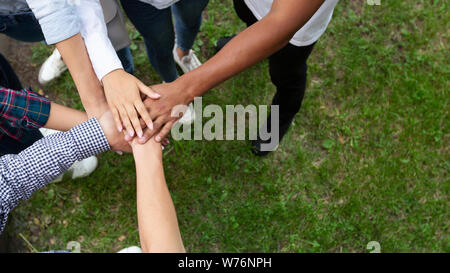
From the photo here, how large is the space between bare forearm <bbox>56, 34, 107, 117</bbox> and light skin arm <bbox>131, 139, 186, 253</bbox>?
31 cm

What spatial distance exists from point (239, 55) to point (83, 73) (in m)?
0.86

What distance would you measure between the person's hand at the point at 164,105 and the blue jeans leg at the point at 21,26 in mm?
797

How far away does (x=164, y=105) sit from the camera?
6.39 feet

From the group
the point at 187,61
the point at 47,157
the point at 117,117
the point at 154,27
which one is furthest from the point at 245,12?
the point at 47,157

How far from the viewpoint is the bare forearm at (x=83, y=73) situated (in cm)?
186

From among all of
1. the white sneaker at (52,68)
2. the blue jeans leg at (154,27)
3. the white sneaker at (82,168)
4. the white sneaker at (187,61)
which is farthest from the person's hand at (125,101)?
the white sneaker at (52,68)

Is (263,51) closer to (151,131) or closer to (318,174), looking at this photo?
(151,131)

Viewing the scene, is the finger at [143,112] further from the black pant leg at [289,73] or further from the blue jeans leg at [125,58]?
the black pant leg at [289,73]

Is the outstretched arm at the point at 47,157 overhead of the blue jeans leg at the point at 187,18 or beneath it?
beneath

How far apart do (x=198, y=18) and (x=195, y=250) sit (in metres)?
1.73

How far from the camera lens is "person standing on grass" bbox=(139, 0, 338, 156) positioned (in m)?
1.58

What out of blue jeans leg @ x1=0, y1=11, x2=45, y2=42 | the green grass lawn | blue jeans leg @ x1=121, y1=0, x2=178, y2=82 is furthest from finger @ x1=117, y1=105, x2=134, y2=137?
the green grass lawn

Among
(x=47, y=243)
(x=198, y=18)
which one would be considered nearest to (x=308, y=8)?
(x=198, y=18)

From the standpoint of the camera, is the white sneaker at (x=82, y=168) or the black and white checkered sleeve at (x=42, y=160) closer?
the black and white checkered sleeve at (x=42, y=160)
